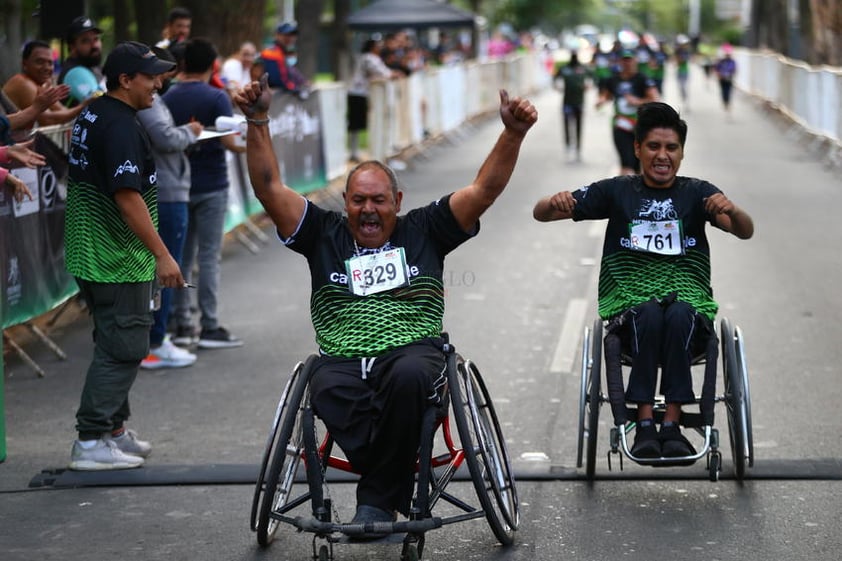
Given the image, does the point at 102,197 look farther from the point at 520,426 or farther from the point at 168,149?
the point at 520,426

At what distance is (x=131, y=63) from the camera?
680 centimetres

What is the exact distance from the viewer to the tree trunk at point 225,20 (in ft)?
62.8

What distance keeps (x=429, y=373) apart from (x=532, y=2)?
66198mm

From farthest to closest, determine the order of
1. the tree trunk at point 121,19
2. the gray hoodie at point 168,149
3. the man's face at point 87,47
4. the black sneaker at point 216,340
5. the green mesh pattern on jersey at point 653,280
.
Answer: the tree trunk at point 121,19, the man's face at point 87,47, the black sneaker at point 216,340, the gray hoodie at point 168,149, the green mesh pattern on jersey at point 653,280

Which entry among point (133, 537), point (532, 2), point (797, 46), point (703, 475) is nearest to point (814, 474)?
point (703, 475)

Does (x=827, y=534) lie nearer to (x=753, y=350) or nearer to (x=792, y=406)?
(x=792, y=406)

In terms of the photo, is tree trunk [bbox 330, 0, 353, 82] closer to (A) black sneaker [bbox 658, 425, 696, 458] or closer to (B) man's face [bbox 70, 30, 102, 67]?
(B) man's face [bbox 70, 30, 102, 67]

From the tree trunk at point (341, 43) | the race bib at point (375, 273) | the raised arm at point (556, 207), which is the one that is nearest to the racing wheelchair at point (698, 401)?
the raised arm at point (556, 207)

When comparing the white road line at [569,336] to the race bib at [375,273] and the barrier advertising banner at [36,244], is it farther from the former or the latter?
the race bib at [375,273]

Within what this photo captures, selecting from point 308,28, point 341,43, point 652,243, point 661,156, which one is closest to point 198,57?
point 661,156

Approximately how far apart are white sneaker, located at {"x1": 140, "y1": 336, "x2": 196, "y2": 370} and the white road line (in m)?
2.32

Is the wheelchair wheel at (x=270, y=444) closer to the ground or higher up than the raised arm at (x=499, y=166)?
closer to the ground

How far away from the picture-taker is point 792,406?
8.00m

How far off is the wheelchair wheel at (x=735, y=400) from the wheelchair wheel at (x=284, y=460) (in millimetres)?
1807
